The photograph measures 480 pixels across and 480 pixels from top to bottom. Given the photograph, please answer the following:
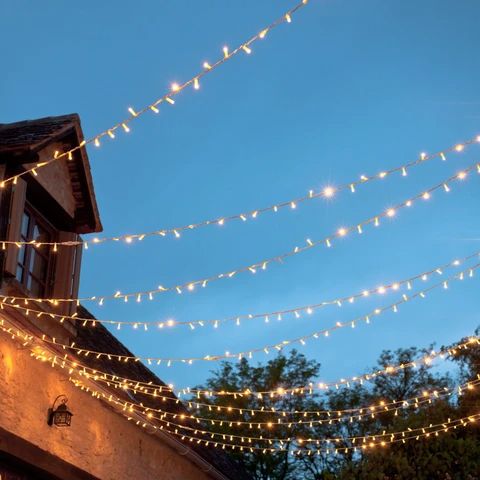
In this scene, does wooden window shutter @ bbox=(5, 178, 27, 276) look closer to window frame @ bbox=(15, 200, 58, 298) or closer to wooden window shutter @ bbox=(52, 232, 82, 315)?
window frame @ bbox=(15, 200, 58, 298)

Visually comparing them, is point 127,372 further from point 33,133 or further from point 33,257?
point 33,133

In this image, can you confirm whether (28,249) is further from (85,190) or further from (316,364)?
(316,364)

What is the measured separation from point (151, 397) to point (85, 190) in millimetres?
4866

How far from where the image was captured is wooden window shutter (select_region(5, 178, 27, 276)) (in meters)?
8.67

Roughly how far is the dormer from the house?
0.04 ft

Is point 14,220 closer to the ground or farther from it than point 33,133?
closer to the ground

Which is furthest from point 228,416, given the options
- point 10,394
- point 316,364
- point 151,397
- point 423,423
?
point 10,394

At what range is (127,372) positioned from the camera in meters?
13.6

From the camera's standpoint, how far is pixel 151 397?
14.1 metres

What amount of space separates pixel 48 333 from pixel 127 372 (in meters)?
4.07

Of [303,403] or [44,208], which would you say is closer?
[44,208]

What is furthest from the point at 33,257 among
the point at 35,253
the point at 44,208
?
the point at 44,208

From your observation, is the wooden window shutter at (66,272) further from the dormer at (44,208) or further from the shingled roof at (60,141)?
the shingled roof at (60,141)

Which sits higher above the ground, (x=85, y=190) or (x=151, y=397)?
(x=85, y=190)
